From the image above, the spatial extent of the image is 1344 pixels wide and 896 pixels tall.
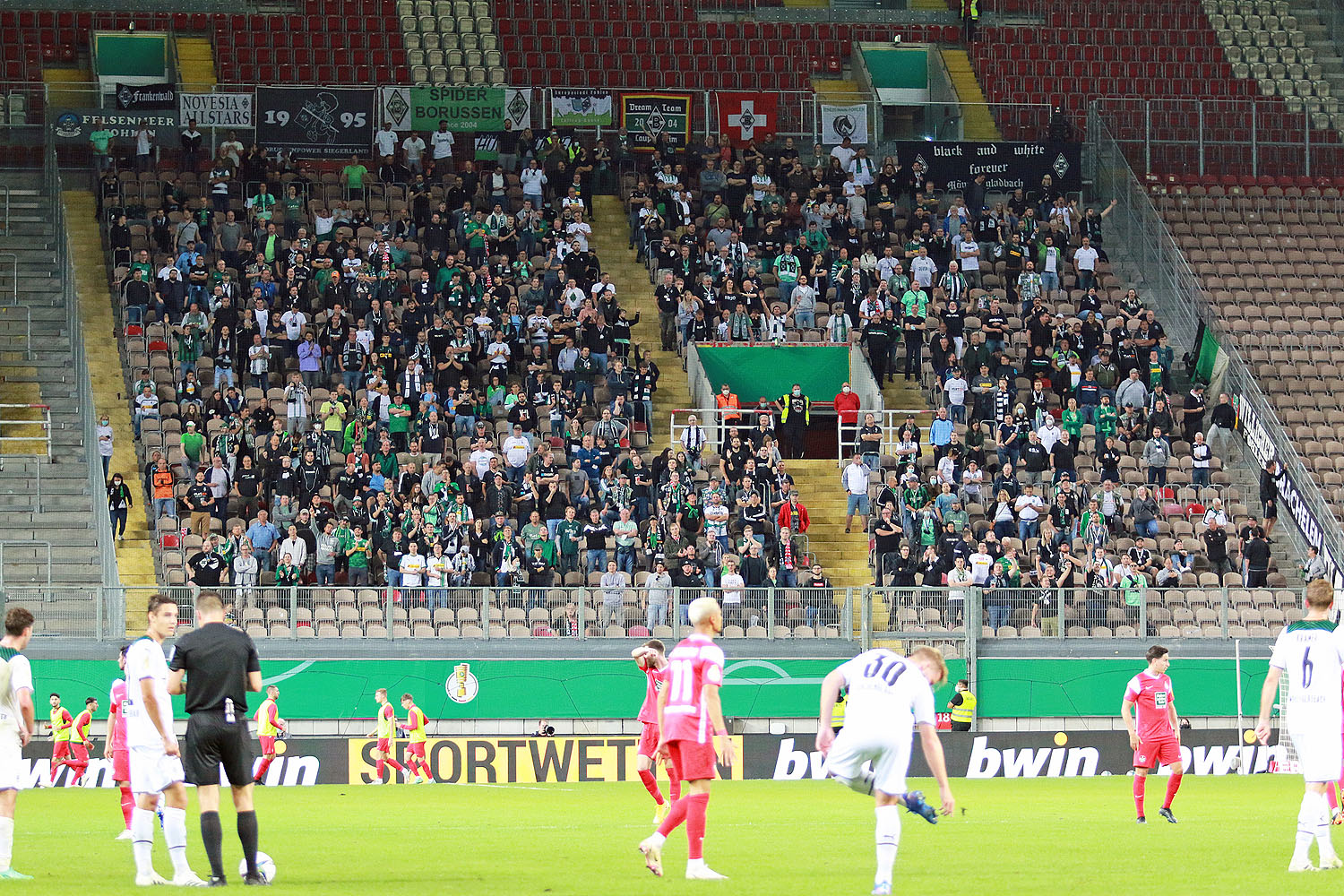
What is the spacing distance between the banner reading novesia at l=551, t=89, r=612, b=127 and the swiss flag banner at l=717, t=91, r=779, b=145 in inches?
115

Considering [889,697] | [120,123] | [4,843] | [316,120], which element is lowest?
[4,843]

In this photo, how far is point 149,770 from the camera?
13.3m

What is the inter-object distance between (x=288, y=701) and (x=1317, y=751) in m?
19.9

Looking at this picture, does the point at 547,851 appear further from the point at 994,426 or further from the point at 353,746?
the point at 994,426

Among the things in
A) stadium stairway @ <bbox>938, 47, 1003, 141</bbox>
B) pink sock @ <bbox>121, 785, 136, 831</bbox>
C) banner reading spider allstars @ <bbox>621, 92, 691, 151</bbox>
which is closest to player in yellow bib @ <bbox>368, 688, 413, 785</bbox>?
pink sock @ <bbox>121, 785, 136, 831</bbox>

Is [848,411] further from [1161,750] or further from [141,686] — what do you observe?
[141,686]

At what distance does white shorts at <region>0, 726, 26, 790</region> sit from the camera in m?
14.0

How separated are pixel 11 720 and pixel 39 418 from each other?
24.1 meters

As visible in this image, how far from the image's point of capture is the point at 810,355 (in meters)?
39.6

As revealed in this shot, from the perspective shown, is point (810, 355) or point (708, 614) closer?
point (708, 614)

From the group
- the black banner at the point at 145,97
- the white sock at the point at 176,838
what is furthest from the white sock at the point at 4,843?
the black banner at the point at 145,97

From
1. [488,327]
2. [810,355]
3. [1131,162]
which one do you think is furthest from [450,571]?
[1131,162]

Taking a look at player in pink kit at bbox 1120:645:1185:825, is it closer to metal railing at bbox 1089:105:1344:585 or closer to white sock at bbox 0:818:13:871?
white sock at bbox 0:818:13:871

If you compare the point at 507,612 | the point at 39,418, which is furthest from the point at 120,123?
the point at 507,612
